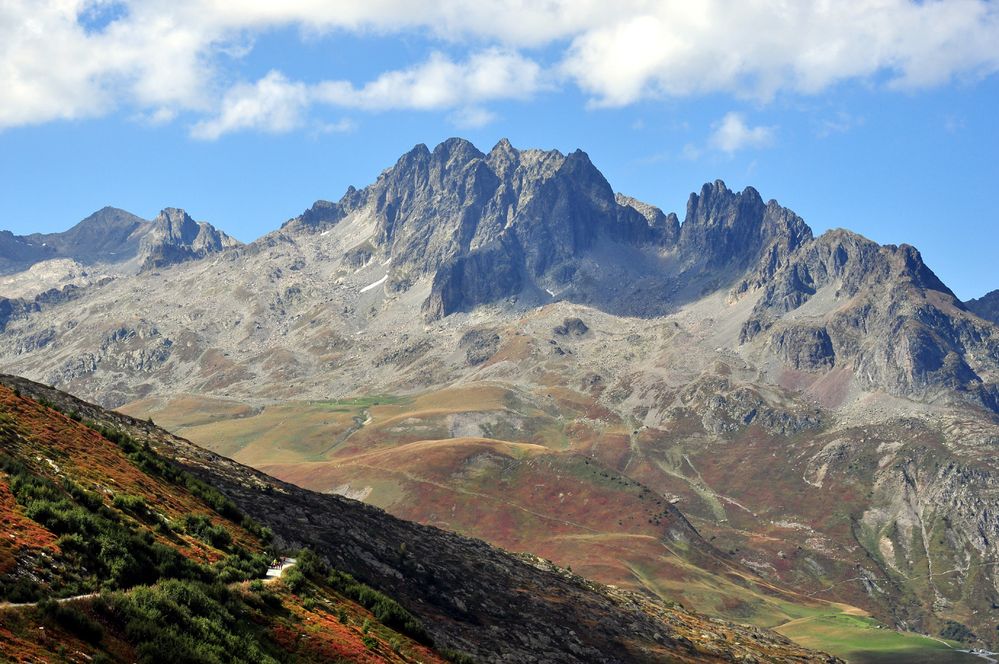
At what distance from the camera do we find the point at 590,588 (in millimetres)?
104625

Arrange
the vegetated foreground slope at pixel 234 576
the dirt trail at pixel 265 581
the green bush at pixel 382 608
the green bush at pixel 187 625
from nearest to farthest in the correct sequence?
1. the dirt trail at pixel 265 581
2. the green bush at pixel 187 625
3. the vegetated foreground slope at pixel 234 576
4. the green bush at pixel 382 608

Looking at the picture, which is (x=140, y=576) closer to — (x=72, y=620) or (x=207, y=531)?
(x=72, y=620)

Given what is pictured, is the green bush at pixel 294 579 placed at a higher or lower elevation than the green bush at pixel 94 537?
lower

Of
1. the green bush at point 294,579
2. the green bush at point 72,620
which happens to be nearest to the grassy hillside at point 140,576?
the green bush at point 72,620

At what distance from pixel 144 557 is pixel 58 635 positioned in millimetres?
10437

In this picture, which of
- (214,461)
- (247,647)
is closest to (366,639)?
(247,647)

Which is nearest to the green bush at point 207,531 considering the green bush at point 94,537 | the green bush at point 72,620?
the green bush at point 94,537

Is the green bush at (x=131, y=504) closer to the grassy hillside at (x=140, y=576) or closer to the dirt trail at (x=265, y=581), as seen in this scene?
the grassy hillside at (x=140, y=576)

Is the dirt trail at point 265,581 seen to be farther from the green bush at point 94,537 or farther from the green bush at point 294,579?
the green bush at point 94,537

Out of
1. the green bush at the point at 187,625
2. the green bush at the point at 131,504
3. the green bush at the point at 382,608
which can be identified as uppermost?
the green bush at the point at 131,504

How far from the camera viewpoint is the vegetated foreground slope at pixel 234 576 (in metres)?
33.3

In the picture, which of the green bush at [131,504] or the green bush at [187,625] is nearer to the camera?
the green bush at [187,625]

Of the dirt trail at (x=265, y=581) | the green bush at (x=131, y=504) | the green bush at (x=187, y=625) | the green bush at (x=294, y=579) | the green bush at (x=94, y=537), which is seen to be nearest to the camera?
the dirt trail at (x=265, y=581)

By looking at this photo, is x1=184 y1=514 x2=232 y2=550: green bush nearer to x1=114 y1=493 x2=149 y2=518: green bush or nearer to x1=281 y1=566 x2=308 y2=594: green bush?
x1=114 y1=493 x2=149 y2=518: green bush
